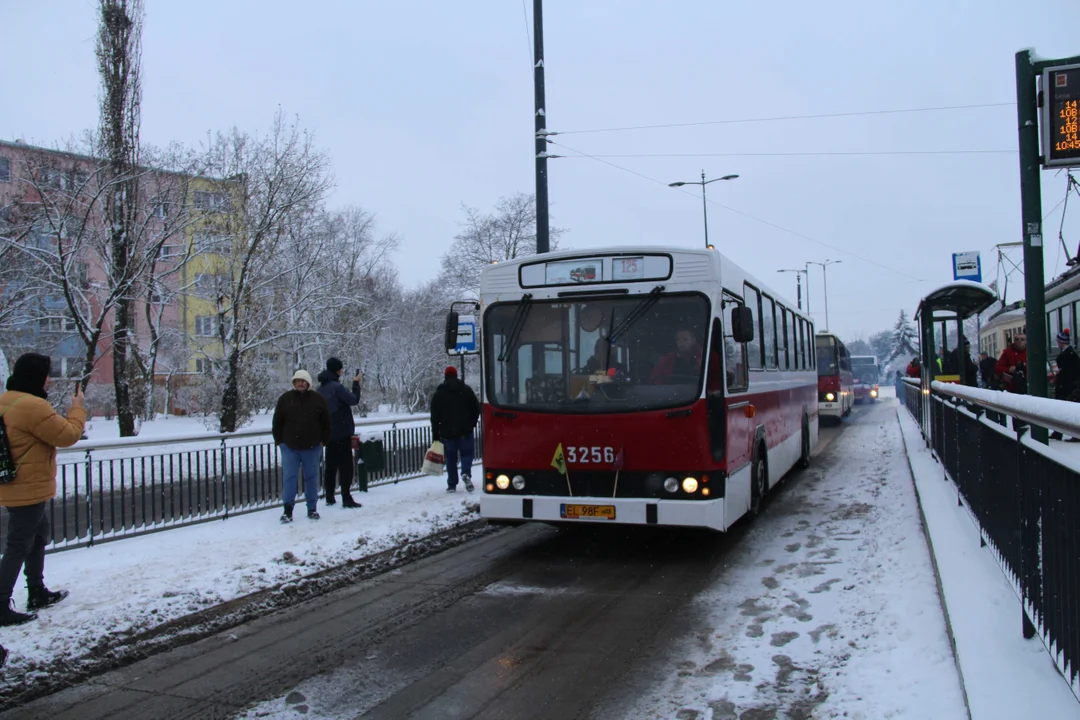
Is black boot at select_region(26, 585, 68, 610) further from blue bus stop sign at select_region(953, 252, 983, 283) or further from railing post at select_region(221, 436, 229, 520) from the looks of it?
blue bus stop sign at select_region(953, 252, 983, 283)

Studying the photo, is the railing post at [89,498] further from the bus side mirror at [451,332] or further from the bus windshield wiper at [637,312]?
the bus windshield wiper at [637,312]

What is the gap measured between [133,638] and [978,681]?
17.9 feet

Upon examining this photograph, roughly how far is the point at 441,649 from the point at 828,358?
26.7 m

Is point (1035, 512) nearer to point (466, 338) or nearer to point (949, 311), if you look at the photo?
point (466, 338)

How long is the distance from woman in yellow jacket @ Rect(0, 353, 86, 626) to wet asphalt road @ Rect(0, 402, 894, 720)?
1.49m

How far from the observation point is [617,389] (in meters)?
8.27

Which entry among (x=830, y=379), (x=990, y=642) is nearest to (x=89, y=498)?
(x=990, y=642)

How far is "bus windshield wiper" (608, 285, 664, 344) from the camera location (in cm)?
833

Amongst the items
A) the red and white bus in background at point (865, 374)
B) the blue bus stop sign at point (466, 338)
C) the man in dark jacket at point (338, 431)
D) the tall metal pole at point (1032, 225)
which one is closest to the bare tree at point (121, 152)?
the blue bus stop sign at point (466, 338)

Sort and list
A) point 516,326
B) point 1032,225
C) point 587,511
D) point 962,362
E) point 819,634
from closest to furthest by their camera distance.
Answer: point 819,634 → point 1032,225 → point 587,511 → point 516,326 → point 962,362

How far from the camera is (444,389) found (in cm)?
1277

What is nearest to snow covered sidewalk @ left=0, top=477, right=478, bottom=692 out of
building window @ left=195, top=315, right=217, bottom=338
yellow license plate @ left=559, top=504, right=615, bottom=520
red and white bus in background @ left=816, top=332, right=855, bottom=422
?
yellow license plate @ left=559, top=504, right=615, bottom=520

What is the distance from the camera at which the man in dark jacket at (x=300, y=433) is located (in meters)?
10.2

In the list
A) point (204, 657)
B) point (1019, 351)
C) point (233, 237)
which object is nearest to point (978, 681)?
point (204, 657)
